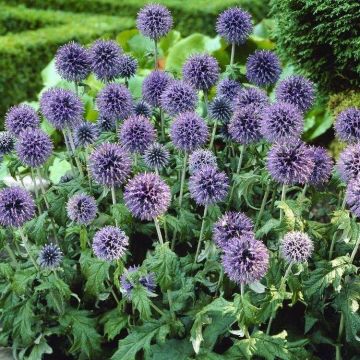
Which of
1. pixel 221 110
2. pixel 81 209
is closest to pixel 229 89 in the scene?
pixel 221 110

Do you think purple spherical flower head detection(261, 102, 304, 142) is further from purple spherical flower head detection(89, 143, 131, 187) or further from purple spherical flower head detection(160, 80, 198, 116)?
purple spherical flower head detection(89, 143, 131, 187)

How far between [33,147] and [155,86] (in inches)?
28.2

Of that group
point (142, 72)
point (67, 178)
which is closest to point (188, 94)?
point (67, 178)

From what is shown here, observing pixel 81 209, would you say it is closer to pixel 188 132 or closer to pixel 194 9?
pixel 188 132

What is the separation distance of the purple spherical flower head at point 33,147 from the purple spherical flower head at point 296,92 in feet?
3.54

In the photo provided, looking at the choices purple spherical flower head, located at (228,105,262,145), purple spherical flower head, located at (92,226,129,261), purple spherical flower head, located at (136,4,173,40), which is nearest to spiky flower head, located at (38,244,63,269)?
purple spherical flower head, located at (92,226,129,261)

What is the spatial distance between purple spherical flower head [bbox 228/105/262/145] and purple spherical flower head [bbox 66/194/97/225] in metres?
0.69

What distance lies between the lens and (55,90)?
3.21 metres

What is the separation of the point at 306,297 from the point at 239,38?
54.8 inches

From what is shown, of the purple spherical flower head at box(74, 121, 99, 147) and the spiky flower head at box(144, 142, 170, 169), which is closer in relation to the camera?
the spiky flower head at box(144, 142, 170, 169)

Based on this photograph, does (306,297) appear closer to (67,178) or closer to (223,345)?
(223,345)

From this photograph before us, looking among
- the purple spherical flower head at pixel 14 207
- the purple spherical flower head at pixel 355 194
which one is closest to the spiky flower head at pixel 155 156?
the purple spherical flower head at pixel 14 207

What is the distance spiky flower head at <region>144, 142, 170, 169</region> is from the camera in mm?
3107

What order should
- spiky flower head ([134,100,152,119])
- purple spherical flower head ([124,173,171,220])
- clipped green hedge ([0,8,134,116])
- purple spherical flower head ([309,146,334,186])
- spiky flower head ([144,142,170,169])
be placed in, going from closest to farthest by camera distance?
purple spherical flower head ([124,173,171,220]), purple spherical flower head ([309,146,334,186]), spiky flower head ([144,142,170,169]), spiky flower head ([134,100,152,119]), clipped green hedge ([0,8,134,116])
